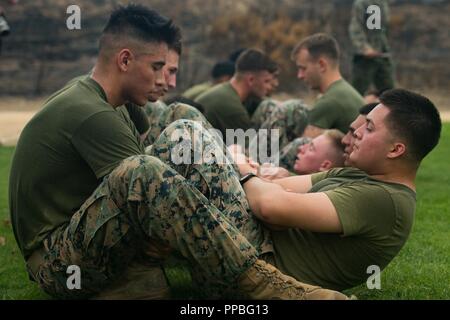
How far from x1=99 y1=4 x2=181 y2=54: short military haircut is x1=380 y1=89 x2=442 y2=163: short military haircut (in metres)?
1.33

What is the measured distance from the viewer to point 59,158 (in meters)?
3.50

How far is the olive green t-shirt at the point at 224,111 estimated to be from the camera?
8.03 meters

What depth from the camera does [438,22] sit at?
73.9ft

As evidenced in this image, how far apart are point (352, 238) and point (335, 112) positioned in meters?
3.76

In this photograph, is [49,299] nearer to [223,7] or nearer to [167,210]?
[167,210]

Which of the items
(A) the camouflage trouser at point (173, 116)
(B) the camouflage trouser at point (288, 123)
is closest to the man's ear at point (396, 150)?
(A) the camouflage trouser at point (173, 116)

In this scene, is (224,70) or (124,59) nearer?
(124,59)

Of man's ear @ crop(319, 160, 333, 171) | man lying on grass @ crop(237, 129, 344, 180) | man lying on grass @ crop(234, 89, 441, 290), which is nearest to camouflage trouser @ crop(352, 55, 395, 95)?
man lying on grass @ crop(237, 129, 344, 180)

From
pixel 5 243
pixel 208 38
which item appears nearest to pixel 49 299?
pixel 5 243

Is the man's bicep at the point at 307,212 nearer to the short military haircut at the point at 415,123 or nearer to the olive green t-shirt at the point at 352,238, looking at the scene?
the olive green t-shirt at the point at 352,238

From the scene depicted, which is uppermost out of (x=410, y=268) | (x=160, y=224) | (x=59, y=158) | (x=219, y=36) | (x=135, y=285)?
(x=219, y=36)

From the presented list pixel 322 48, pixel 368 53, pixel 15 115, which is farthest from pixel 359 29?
pixel 15 115

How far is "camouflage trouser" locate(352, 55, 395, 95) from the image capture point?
10.6 meters

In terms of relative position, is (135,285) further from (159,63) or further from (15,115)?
(15,115)
